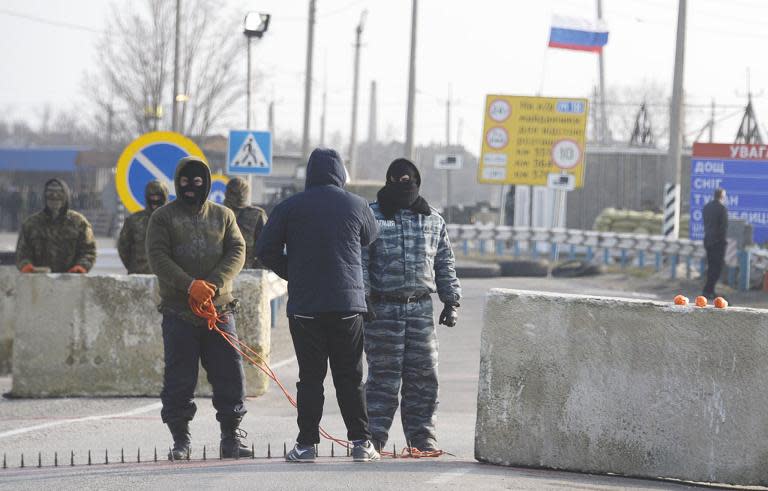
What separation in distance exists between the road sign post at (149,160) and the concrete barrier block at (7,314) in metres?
1.29

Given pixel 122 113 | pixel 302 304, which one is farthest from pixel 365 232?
pixel 122 113

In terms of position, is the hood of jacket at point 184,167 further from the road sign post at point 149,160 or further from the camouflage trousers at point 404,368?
the road sign post at point 149,160

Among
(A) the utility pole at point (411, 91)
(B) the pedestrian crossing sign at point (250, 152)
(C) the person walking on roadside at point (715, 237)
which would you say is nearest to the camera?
(B) the pedestrian crossing sign at point (250, 152)

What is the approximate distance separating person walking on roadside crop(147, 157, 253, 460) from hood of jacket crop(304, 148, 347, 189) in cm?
88

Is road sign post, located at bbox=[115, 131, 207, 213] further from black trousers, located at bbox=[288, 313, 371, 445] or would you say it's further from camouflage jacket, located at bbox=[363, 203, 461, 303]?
black trousers, located at bbox=[288, 313, 371, 445]

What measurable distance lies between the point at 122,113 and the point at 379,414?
125 ft

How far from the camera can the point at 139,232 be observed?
1177 cm

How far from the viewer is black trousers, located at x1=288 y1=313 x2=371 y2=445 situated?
745cm

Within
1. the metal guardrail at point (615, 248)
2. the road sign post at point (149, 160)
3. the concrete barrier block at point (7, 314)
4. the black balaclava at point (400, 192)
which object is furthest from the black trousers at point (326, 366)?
the metal guardrail at point (615, 248)

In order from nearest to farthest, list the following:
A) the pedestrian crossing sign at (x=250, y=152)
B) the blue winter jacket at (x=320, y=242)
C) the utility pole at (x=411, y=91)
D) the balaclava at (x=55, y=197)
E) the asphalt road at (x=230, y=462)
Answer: the asphalt road at (x=230, y=462), the blue winter jacket at (x=320, y=242), the balaclava at (x=55, y=197), the pedestrian crossing sign at (x=250, y=152), the utility pole at (x=411, y=91)

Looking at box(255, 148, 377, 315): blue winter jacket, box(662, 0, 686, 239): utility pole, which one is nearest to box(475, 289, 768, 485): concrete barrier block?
box(255, 148, 377, 315): blue winter jacket

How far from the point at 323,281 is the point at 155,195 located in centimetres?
475

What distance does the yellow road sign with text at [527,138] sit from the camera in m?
37.4

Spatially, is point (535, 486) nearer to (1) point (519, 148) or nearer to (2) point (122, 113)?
(1) point (519, 148)
